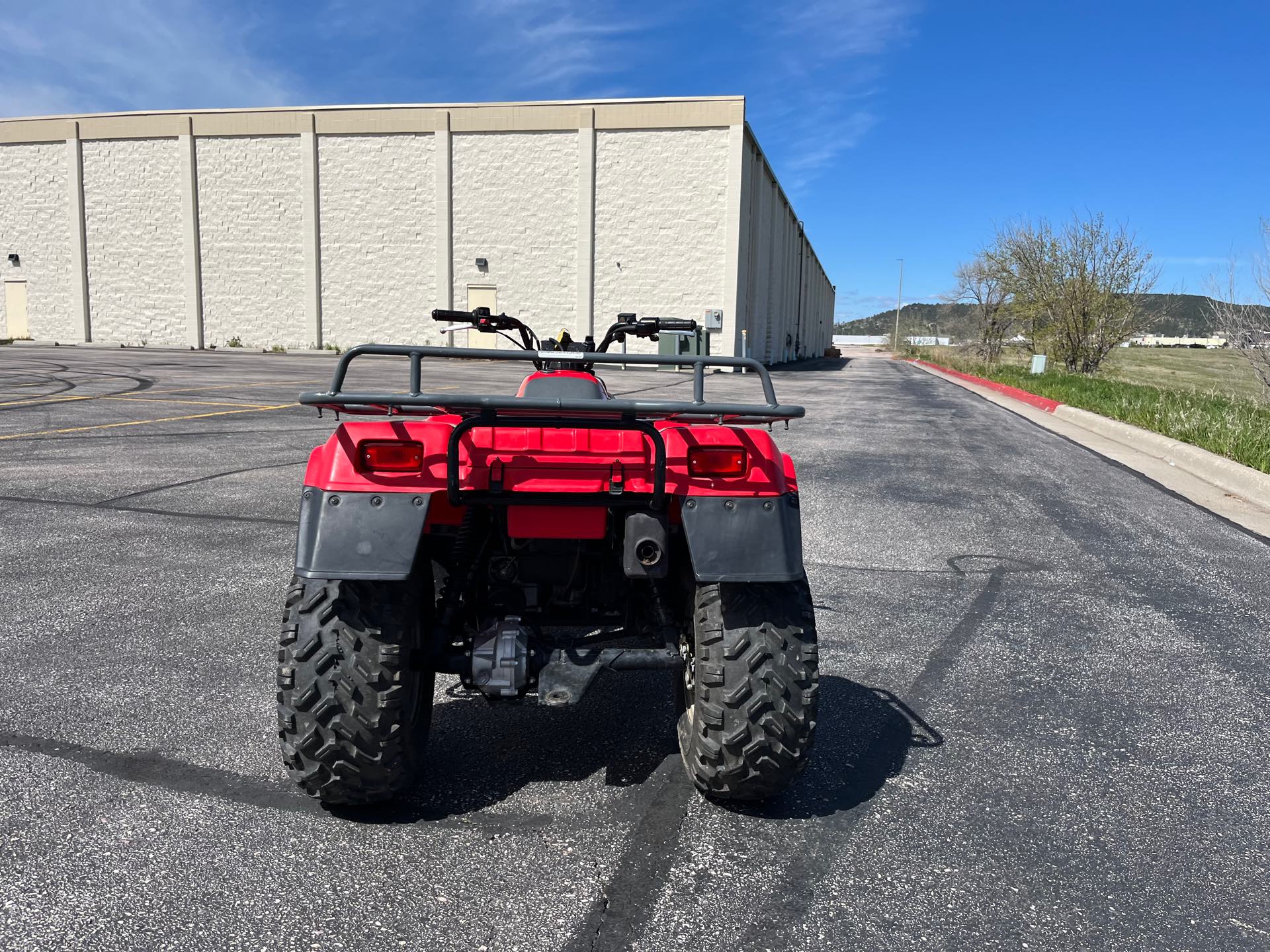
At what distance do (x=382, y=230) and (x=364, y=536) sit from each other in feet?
119

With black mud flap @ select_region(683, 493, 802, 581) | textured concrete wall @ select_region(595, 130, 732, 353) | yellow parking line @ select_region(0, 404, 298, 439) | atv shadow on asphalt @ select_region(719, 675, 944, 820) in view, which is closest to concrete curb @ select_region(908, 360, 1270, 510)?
atv shadow on asphalt @ select_region(719, 675, 944, 820)

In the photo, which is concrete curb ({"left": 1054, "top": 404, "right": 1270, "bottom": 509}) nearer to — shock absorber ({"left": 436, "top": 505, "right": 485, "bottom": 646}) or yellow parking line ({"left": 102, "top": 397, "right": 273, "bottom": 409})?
shock absorber ({"left": 436, "top": 505, "right": 485, "bottom": 646})

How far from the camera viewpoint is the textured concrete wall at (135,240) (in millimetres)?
37781

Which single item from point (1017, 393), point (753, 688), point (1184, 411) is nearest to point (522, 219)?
point (1017, 393)

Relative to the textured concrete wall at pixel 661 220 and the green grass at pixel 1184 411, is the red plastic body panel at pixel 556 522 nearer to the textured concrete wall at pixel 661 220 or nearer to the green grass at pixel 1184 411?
the green grass at pixel 1184 411

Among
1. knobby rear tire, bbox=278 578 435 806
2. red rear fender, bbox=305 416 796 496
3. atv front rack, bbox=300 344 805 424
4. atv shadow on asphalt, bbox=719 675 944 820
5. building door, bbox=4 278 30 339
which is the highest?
building door, bbox=4 278 30 339

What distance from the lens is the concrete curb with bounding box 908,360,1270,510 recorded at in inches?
355

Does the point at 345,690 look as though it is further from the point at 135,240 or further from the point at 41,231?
the point at 41,231

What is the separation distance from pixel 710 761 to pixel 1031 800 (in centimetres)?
117

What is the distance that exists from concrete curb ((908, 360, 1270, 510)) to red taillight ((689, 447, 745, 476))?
805cm

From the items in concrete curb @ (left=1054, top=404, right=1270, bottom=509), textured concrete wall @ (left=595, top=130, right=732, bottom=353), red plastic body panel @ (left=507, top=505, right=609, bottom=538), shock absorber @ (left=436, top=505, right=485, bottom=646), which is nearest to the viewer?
red plastic body panel @ (left=507, top=505, right=609, bottom=538)

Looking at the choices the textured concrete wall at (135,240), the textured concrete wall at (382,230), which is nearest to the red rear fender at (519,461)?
the textured concrete wall at (382,230)

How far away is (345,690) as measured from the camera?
102 inches

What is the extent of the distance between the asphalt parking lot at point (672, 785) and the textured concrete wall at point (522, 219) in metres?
29.7
